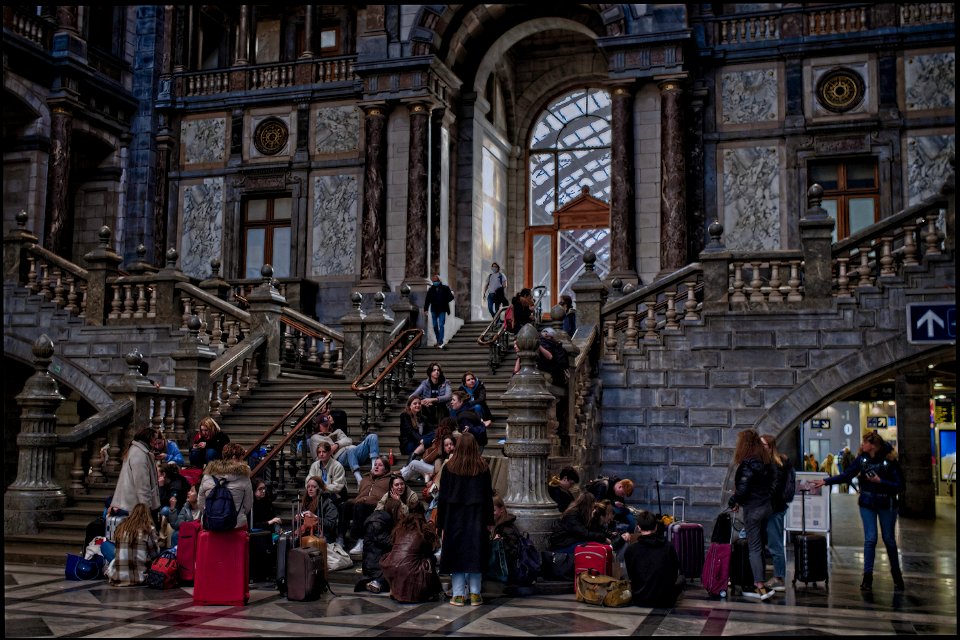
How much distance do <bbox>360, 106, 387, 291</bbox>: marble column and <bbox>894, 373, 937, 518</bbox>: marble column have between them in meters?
11.6

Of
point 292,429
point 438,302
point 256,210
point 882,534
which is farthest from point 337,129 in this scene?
point 882,534

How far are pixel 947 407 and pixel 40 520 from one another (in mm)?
24251

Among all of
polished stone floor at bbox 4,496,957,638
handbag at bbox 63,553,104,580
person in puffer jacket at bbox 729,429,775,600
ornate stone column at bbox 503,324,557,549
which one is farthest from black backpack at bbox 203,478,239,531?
person in puffer jacket at bbox 729,429,775,600

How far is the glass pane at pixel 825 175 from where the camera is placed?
70.1 ft

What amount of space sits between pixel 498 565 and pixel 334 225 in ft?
49.5

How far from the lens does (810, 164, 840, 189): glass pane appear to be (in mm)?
21359

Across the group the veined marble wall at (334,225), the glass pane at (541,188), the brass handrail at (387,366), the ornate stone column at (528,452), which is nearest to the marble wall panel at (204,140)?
the veined marble wall at (334,225)

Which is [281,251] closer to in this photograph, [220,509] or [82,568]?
[82,568]

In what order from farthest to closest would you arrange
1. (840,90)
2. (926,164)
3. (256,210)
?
(256,210) → (840,90) → (926,164)

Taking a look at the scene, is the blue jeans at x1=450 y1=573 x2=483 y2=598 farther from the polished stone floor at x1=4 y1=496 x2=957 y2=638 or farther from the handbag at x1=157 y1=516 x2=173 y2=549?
the handbag at x1=157 y1=516 x2=173 y2=549

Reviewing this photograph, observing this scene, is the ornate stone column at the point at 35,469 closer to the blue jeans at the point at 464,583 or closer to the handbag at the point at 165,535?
the handbag at the point at 165,535

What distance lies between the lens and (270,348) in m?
17.4

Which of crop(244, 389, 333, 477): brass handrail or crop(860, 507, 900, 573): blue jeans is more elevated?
Result: crop(244, 389, 333, 477): brass handrail

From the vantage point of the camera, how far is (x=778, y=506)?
10539mm
